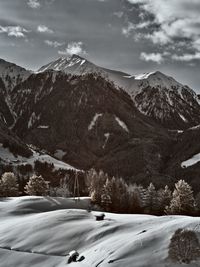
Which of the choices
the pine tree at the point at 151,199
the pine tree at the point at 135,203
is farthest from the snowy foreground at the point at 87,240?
the pine tree at the point at 151,199

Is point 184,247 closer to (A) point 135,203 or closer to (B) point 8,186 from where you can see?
(A) point 135,203

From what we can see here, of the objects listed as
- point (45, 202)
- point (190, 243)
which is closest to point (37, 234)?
point (190, 243)

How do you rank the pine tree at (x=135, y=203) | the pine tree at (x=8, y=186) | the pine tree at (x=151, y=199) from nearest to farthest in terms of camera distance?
1. the pine tree at (x=135, y=203)
2. the pine tree at (x=151, y=199)
3. the pine tree at (x=8, y=186)

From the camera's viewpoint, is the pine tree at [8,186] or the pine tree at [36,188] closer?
the pine tree at [36,188]

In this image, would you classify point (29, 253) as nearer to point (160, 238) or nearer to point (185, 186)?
point (160, 238)

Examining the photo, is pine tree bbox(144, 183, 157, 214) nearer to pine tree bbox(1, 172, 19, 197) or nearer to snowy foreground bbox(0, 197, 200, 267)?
pine tree bbox(1, 172, 19, 197)

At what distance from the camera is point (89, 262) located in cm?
5053

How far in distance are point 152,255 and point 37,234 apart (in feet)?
76.3

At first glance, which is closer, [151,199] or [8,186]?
[151,199]

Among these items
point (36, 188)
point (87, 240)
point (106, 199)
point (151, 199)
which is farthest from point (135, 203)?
point (87, 240)

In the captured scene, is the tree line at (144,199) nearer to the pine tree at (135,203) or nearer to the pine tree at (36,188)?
the pine tree at (135,203)

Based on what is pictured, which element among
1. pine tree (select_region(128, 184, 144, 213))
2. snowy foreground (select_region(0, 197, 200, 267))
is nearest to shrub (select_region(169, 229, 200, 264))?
snowy foreground (select_region(0, 197, 200, 267))

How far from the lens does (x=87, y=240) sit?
2377 inches

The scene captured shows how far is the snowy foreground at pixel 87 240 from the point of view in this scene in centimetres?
4971
